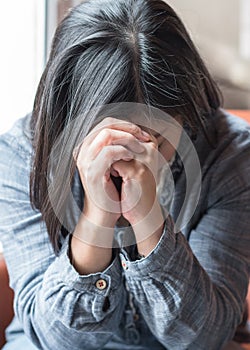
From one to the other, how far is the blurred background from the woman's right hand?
1.23 feet

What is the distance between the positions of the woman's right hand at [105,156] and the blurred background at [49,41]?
38cm

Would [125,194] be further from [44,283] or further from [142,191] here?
[44,283]

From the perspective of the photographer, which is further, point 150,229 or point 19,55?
point 19,55

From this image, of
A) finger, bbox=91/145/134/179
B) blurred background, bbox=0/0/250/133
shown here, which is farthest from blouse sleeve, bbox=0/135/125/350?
blurred background, bbox=0/0/250/133

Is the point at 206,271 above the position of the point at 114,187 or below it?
below

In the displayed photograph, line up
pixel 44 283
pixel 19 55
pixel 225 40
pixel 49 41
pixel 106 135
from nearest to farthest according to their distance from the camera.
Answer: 1. pixel 106 135
2. pixel 44 283
3. pixel 49 41
4. pixel 19 55
5. pixel 225 40

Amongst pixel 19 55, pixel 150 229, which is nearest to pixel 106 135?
pixel 150 229

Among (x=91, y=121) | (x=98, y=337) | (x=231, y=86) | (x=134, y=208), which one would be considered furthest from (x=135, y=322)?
(x=231, y=86)

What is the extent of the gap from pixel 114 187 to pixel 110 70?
0.44 feet

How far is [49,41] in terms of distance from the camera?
110 centimetres

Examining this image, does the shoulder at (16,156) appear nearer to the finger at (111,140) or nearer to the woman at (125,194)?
the woman at (125,194)

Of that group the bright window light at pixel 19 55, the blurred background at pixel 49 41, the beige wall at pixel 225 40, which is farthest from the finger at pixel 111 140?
the beige wall at pixel 225 40

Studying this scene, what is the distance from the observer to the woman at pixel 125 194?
2.48ft

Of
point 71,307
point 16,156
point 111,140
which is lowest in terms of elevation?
point 71,307
